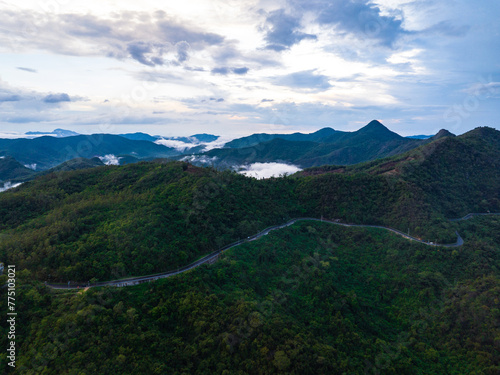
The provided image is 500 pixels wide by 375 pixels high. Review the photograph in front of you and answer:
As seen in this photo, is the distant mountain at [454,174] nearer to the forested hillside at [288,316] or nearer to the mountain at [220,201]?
the mountain at [220,201]

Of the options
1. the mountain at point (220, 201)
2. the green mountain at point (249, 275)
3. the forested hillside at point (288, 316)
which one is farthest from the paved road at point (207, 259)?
the forested hillside at point (288, 316)

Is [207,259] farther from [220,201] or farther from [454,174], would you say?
[454,174]

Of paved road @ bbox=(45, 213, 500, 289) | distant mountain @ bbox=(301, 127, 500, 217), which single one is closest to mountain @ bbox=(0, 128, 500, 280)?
distant mountain @ bbox=(301, 127, 500, 217)

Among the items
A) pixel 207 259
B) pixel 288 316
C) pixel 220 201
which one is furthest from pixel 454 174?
pixel 207 259

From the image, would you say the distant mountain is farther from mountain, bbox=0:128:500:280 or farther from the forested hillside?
the forested hillside

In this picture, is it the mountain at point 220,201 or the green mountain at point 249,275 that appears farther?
the mountain at point 220,201

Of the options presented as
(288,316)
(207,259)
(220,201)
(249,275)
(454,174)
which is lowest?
(288,316)

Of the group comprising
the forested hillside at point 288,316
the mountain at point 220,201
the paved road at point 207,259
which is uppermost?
the mountain at point 220,201

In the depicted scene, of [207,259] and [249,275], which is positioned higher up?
[207,259]

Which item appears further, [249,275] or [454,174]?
[454,174]
